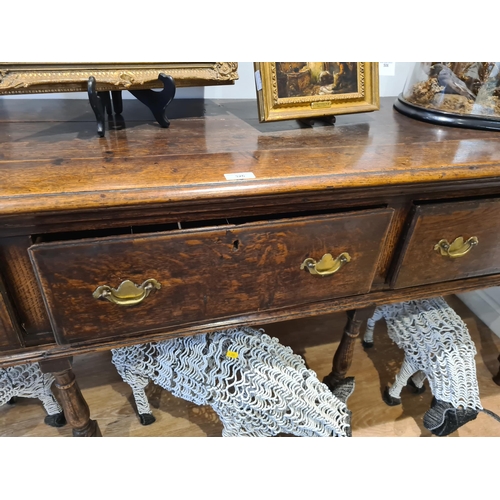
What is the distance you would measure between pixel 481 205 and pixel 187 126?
0.59 m

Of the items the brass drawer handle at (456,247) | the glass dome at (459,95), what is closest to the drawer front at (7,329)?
the brass drawer handle at (456,247)

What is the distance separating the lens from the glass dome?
83cm

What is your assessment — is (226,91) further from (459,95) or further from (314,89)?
(459,95)

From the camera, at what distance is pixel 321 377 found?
120 cm

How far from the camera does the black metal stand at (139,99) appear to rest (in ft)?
2.17

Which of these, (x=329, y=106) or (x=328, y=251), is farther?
(x=329, y=106)

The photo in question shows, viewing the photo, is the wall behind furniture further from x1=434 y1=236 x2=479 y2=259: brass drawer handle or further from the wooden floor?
the wooden floor

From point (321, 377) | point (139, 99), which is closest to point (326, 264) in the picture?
point (139, 99)

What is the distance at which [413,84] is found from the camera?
0.94m

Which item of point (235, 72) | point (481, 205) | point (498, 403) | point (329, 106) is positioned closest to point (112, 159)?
point (235, 72)

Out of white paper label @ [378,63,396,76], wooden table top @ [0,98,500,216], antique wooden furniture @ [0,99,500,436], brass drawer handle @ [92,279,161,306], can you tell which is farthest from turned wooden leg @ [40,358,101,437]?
white paper label @ [378,63,396,76]

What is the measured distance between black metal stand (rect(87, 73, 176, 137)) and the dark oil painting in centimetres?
22

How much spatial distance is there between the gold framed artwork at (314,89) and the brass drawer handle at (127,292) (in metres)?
0.40

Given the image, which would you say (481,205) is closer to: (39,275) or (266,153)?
(266,153)
